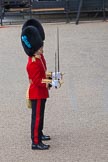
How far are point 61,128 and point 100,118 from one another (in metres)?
0.69

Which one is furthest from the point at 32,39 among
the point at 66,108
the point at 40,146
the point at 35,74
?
the point at 66,108

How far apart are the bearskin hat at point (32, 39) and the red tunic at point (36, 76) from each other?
0.12 meters

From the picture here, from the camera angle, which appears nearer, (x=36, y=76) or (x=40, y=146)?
(x=36, y=76)

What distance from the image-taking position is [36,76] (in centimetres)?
527

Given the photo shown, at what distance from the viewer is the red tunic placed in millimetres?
5273

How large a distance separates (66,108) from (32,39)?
2175 mm

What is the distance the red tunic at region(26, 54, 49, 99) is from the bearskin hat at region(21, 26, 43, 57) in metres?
0.12

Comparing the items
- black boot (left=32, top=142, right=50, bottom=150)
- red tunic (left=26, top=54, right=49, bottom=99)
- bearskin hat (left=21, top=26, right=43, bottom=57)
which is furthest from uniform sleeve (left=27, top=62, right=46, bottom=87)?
black boot (left=32, top=142, right=50, bottom=150)

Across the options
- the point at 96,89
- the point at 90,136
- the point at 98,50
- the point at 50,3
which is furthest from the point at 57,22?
the point at 90,136

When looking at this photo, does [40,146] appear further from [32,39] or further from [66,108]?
[66,108]

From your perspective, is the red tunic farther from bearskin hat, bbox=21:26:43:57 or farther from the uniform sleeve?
bearskin hat, bbox=21:26:43:57

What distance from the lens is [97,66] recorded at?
10.3 metres

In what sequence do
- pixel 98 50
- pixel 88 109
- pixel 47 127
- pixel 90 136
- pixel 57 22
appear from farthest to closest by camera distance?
pixel 57 22 → pixel 98 50 → pixel 88 109 → pixel 47 127 → pixel 90 136

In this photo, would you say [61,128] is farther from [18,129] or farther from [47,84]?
[47,84]
